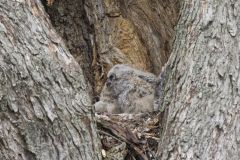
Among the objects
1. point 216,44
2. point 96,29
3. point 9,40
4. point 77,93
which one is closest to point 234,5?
point 216,44

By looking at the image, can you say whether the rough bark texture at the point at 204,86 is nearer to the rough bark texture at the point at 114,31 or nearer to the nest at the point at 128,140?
the nest at the point at 128,140

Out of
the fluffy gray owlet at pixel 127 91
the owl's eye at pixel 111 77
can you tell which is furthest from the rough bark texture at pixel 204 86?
Answer: the owl's eye at pixel 111 77

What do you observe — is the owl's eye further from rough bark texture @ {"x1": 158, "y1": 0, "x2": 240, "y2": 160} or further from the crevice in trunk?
→ rough bark texture @ {"x1": 158, "y1": 0, "x2": 240, "y2": 160}

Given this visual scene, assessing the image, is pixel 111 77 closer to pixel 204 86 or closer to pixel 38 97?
pixel 204 86

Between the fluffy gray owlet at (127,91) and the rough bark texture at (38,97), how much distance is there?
221 centimetres

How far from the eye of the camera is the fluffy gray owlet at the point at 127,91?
20.2 ft

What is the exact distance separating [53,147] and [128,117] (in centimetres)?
A: 205

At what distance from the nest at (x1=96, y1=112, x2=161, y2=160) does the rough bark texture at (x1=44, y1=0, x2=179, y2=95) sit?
66.5 inches

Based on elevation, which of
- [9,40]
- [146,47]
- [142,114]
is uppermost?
[9,40]

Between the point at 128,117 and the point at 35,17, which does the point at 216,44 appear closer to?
the point at 35,17

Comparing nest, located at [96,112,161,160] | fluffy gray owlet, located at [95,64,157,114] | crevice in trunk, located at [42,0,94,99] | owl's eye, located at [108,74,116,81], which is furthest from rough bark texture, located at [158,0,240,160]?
crevice in trunk, located at [42,0,94,99]

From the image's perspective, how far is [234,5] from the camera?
14.6ft

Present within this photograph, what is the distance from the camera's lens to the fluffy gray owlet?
242 inches

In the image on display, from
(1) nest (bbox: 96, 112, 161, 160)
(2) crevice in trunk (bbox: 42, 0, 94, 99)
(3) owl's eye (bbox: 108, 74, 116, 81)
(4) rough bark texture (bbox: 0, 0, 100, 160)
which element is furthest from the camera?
(2) crevice in trunk (bbox: 42, 0, 94, 99)
